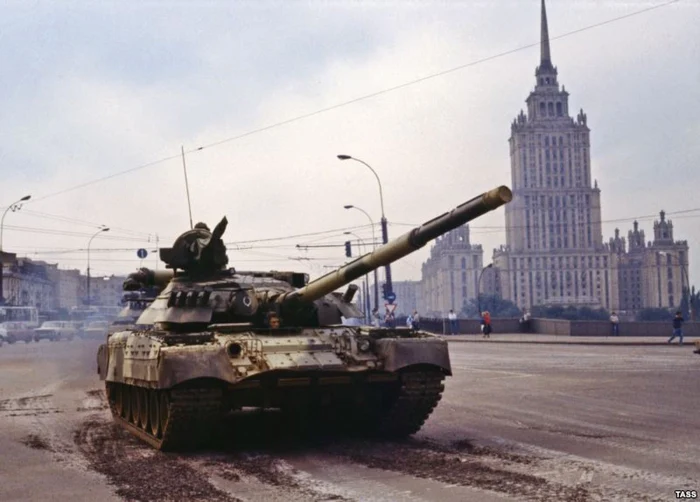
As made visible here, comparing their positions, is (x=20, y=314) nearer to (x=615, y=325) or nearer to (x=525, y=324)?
(x=525, y=324)

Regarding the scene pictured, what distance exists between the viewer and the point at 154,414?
1216 cm

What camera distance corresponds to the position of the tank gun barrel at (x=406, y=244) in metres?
10.1

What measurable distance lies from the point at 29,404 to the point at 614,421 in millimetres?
10476

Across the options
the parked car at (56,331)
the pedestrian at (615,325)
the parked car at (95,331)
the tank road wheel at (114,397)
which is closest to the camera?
the tank road wheel at (114,397)

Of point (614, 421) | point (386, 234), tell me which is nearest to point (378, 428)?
point (614, 421)

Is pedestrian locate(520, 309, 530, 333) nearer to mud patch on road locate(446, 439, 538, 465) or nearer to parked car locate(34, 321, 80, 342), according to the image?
parked car locate(34, 321, 80, 342)

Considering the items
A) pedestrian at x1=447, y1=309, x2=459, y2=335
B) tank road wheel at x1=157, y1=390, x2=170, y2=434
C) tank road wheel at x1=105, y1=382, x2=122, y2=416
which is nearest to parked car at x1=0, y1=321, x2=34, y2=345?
pedestrian at x1=447, y1=309, x2=459, y2=335

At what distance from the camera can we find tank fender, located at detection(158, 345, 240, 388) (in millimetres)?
10586

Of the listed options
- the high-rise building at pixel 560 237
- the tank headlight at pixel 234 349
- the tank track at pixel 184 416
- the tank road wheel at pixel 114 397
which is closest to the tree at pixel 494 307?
the high-rise building at pixel 560 237

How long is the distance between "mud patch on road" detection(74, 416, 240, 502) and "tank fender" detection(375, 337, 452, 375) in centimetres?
268

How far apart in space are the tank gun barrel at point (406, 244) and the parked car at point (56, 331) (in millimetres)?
49592

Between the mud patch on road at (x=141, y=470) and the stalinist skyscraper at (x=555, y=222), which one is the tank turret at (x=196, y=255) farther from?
the stalinist skyscraper at (x=555, y=222)

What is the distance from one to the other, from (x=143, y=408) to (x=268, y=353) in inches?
99.0

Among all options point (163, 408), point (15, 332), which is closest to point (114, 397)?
point (163, 408)
